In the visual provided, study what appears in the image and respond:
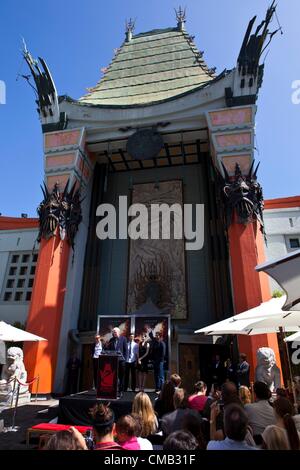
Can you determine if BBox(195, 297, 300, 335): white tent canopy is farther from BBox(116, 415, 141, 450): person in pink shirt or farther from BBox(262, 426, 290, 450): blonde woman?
BBox(116, 415, 141, 450): person in pink shirt

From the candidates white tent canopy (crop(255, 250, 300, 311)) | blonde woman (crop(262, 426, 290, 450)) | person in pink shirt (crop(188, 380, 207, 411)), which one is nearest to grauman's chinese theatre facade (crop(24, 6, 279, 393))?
person in pink shirt (crop(188, 380, 207, 411))

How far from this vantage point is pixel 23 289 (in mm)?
16750

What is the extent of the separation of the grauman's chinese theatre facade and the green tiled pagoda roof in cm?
14

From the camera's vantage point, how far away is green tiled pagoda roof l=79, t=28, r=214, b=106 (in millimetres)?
17297

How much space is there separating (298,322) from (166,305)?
29.7ft

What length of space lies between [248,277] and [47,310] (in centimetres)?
867

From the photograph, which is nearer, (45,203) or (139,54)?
(45,203)

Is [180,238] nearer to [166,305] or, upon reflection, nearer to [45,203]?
[166,305]

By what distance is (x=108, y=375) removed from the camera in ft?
19.7

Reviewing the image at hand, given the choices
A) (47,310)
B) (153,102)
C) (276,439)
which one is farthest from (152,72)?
(276,439)

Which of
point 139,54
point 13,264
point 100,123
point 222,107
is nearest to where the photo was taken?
point 222,107

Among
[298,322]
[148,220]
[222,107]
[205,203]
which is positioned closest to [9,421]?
[298,322]

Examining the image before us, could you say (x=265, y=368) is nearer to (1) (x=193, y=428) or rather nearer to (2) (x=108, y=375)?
(2) (x=108, y=375)

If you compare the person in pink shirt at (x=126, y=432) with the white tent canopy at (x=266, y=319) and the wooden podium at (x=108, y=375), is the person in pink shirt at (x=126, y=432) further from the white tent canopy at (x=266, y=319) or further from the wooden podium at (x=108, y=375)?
the white tent canopy at (x=266, y=319)
